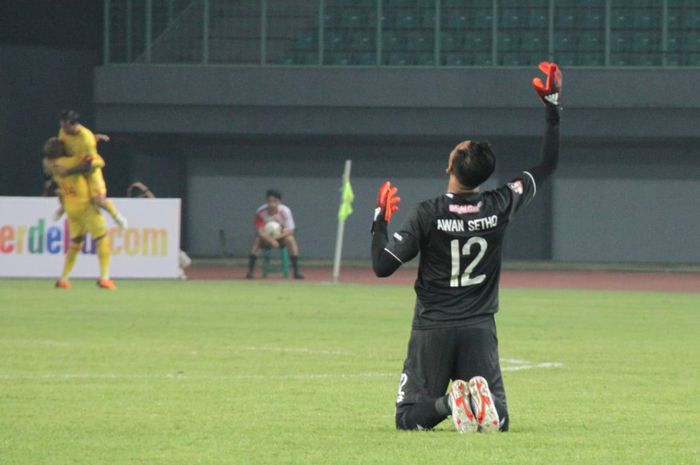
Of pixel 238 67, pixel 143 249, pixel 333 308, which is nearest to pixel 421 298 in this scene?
pixel 333 308

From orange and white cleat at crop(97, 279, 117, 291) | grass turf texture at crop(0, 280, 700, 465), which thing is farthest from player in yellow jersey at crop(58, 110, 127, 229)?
orange and white cleat at crop(97, 279, 117, 291)

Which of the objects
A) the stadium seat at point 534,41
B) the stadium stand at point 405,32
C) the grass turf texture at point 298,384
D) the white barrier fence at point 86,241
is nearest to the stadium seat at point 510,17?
the stadium stand at point 405,32

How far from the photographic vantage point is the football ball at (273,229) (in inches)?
1372

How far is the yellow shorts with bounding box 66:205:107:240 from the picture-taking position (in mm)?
26031

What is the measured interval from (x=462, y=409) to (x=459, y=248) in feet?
2.81

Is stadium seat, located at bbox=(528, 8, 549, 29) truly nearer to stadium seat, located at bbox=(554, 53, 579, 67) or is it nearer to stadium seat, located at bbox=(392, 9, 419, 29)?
stadium seat, located at bbox=(554, 53, 579, 67)

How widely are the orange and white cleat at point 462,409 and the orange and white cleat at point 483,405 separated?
3 centimetres

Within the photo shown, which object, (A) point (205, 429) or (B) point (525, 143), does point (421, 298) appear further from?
(B) point (525, 143)

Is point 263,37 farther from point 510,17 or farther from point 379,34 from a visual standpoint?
point 510,17

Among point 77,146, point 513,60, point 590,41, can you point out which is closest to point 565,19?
point 590,41

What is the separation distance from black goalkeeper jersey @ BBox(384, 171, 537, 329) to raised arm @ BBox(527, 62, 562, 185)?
0.71 feet

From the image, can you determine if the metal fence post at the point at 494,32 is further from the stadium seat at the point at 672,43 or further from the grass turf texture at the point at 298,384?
the grass turf texture at the point at 298,384

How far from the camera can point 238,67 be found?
4753 centimetres

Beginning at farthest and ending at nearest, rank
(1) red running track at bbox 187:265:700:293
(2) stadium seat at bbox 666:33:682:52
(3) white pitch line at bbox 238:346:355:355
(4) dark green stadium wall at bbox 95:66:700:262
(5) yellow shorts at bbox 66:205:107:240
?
(2) stadium seat at bbox 666:33:682:52
(4) dark green stadium wall at bbox 95:66:700:262
(1) red running track at bbox 187:265:700:293
(5) yellow shorts at bbox 66:205:107:240
(3) white pitch line at bbox 238:346:355:355
